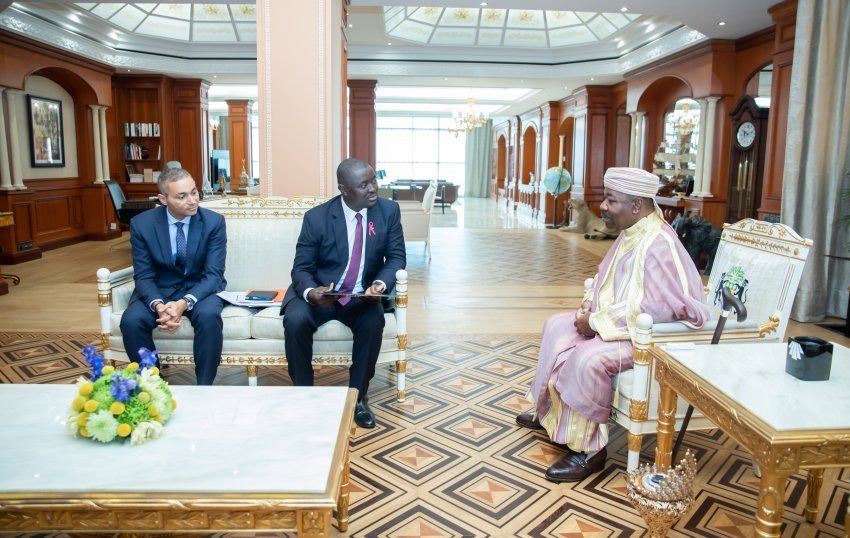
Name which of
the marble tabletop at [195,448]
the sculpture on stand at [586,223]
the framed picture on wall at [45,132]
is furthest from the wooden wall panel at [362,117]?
the marble tabletop at [195,448]

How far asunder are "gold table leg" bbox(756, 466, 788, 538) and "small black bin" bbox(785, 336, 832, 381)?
0.47 metres

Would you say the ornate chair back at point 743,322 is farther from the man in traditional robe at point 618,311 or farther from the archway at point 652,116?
the archway at point 652,116

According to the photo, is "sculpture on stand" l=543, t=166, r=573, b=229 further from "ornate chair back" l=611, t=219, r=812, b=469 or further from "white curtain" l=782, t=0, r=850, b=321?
"ornate chair back" l=611, t=219, r=812, b=469

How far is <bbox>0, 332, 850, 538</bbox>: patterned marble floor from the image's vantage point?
2354 mm

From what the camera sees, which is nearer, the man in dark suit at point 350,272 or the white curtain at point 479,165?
the man in dark suit at point 350,272

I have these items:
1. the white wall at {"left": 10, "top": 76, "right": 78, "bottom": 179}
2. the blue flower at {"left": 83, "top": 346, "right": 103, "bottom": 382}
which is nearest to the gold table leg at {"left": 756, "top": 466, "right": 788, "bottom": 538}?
the blue flower at {"left": 83, "top": 346, "right": 103, "bottom": 382}

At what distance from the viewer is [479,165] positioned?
2441 centimetres

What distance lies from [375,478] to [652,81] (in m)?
8.83

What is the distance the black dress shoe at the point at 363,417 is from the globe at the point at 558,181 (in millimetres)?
10800

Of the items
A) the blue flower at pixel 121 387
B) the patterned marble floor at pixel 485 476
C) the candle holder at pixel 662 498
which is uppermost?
the blue flower at pixel 121 387

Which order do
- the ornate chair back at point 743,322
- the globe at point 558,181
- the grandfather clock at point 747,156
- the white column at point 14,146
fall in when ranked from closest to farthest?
the ornate chair back at point 743,322 < the grandfather clock at point 747,156 < the white column at point 14,146 < the globe at point 558,181

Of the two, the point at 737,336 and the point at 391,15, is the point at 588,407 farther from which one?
the point at 391,15

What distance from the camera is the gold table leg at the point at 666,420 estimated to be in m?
2.21

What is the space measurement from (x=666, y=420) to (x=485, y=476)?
33.6 inches
